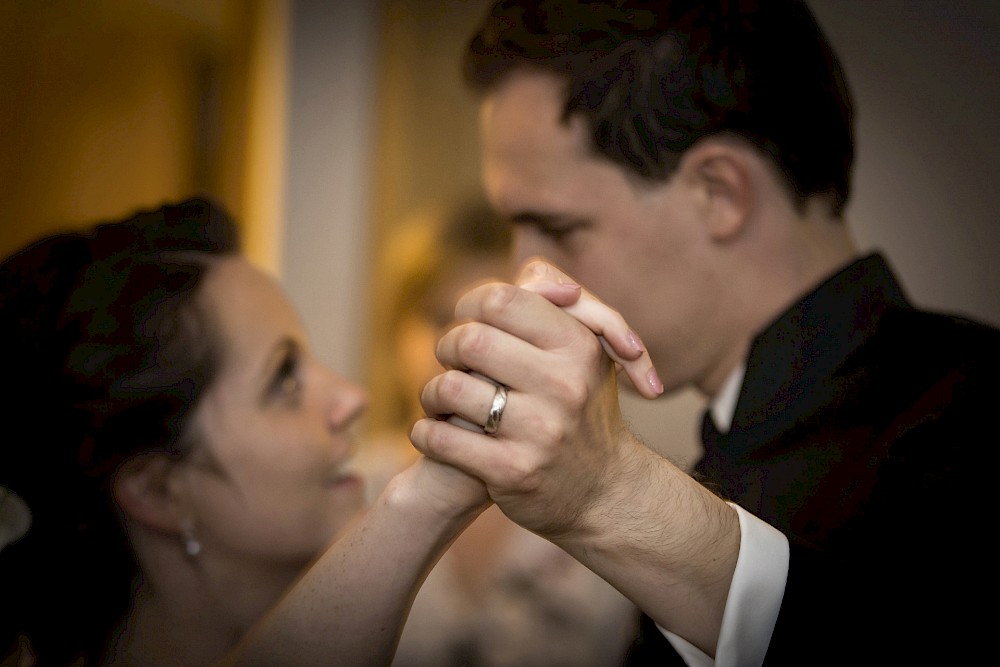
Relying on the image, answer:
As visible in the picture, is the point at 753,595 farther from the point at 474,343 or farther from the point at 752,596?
the point at 474,343

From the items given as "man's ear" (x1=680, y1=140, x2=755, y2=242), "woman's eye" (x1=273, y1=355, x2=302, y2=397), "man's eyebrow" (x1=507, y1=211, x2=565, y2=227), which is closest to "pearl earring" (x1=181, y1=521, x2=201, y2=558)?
"woman's eye" (x1=273, y1=355, x2=302, y2=397)

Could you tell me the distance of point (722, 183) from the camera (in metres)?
0.64

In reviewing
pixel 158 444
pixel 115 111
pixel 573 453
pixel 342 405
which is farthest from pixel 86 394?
pixel 573 453

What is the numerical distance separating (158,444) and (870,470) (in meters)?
0.59

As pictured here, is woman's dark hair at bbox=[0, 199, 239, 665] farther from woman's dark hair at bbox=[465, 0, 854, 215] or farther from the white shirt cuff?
the white shirt cuff

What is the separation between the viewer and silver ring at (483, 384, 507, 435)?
40cm

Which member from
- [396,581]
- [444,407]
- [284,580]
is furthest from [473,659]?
[444,407]

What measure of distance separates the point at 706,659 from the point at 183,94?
0.77 metres

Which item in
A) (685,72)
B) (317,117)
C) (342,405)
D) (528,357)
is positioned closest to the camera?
(528,357)

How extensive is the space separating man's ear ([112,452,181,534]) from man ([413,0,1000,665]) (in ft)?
1.22

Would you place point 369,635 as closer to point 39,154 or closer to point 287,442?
point 287,442

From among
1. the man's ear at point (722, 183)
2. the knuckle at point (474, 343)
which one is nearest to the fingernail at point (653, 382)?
the knuckle at point (474, 343)

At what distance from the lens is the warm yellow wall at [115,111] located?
731 millimetres

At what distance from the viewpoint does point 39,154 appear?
0.75 metres
